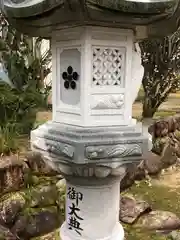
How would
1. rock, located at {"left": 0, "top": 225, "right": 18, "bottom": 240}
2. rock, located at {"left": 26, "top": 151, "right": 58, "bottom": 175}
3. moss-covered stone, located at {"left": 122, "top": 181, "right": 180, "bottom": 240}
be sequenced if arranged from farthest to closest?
1. rock, located at {"left": 26, "top": 151, "right": 58, "bottom": 175}
2. moss-covered stone, located at {"left": 122, "top": 181, "right": 180, "bottom": 240}
3. rock, located at {"left": 0, "top": 225, "right": 18, "bottom": 240}

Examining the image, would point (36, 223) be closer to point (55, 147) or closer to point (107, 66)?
point (55, 147)

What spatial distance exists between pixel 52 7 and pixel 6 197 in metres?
2.73

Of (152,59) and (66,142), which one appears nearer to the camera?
(66,142)

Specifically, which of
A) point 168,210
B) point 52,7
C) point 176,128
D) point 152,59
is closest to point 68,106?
point 52,7

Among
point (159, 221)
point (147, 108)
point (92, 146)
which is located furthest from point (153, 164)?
point (92, 146)

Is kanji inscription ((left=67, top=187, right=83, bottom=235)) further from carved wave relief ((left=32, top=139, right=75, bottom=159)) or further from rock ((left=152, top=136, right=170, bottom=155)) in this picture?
rock ((left=152, top=136, right=170, bottom=155))

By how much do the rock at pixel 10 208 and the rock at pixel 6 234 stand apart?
8 centimetres

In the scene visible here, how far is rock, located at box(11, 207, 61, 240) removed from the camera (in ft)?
12.7

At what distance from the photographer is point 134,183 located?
18.6 ft

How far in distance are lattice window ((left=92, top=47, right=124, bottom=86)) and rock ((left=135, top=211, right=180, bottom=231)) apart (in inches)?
99.6

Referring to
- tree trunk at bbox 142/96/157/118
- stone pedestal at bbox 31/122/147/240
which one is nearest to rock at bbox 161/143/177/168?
tree trunk at bbox 142/96/157/118

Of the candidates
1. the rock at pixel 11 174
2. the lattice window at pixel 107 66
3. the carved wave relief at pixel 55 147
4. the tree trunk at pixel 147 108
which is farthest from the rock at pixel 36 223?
the tree trunk at pixel 147 108

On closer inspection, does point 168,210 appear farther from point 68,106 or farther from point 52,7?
point 52,7

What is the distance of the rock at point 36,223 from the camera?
3.88 metres
